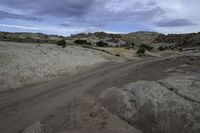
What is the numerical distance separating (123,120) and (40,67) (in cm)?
1410

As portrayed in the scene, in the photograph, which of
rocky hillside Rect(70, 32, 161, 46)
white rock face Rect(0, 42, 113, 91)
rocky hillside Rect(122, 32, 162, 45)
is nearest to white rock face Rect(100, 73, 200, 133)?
white rock face Rect(0, 42, 113, 91)

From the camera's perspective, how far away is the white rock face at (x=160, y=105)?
934 cm

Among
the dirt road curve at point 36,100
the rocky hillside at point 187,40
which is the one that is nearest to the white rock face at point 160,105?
the dirt road curve at point 36,100

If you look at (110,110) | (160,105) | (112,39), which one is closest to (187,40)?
(112,39)

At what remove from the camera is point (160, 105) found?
34.6 ft

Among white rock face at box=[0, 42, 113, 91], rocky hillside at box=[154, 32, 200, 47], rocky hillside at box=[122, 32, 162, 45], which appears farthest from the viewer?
rocky hillside at box=[122, 32, 162, 45]

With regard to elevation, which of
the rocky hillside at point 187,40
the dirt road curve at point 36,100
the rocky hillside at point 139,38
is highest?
the dirt road curve at point 36,100

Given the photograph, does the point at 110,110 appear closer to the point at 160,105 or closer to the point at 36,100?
the point at 160,105

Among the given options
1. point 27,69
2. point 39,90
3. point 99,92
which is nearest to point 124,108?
point 99,92

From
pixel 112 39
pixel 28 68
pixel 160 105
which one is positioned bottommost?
pixel 112 39

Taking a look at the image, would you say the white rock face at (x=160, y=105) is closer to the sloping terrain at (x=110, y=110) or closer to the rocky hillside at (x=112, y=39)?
the sloping terrain at (x=110, y=110)

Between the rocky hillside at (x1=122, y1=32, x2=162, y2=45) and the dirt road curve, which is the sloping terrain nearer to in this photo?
the dirt road curve

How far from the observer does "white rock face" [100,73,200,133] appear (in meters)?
9.34

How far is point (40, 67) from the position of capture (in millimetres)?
23000
